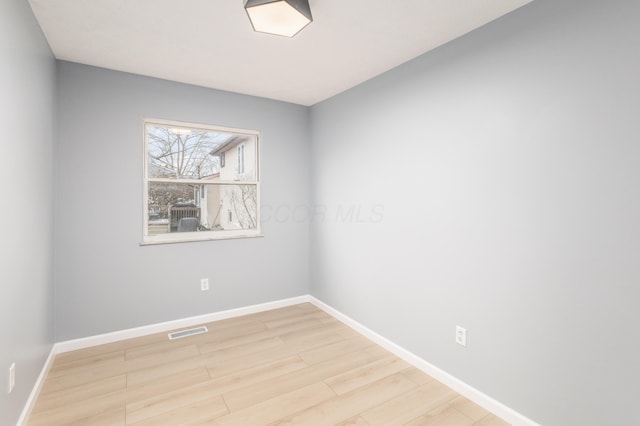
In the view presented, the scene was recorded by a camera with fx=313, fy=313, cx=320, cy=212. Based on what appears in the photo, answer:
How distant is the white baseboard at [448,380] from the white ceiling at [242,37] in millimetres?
2439

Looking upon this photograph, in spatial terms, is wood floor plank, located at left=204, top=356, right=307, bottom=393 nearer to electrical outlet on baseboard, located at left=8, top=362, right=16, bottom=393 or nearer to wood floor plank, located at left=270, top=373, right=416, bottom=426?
wood floor plank, located at left=270, top=373, right=416, bottom=426

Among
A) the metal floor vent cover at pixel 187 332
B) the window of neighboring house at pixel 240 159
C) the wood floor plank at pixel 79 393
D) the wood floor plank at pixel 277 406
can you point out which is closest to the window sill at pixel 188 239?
the window of neighboring house at pixel 240 159

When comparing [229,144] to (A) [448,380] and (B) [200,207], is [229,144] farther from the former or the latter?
(A) [448,380]

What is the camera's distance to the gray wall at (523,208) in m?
1.51

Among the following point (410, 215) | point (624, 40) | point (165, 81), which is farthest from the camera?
point (165, 81)

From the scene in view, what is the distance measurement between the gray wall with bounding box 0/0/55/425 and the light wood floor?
1.08ft

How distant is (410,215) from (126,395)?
2472mm

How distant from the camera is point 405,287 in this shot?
2.68m

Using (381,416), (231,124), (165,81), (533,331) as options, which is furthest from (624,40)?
(165,81)

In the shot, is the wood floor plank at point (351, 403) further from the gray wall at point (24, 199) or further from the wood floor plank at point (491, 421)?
the gray wall at point (24, 199)

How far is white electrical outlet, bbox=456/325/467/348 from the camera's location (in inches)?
86.7

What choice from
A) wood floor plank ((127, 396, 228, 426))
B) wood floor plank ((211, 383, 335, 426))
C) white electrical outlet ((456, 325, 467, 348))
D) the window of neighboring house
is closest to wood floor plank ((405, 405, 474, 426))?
white electrical outlet ((456, 325, 467, 348))

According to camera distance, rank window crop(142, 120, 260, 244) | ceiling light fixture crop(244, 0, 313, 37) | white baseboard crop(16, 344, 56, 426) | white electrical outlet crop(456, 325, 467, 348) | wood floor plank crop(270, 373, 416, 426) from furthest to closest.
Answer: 1. window crop(142, 120, 260, 244)
2. white electrical outlet crop(456, 325, 467, 348)
3. wood floor plank crop(270, 373, 416, 426)
4. white baseboard crop(16, 344, 56, 426)
5. ceiling light fixture crop(244, 0, 313, 37)

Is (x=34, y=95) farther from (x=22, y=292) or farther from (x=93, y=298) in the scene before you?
(x=93, y=298)
